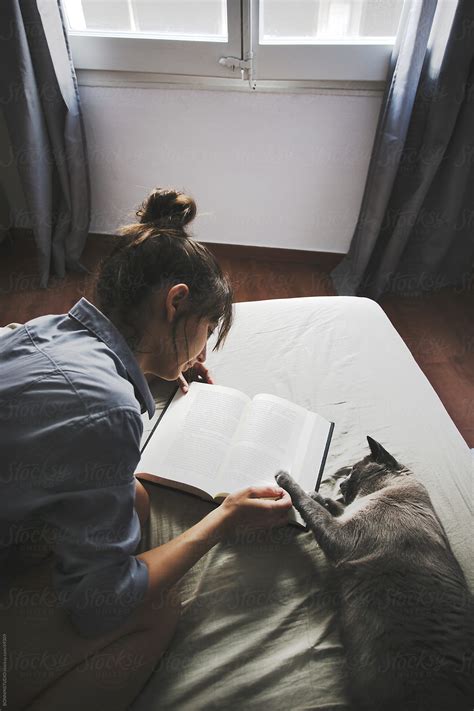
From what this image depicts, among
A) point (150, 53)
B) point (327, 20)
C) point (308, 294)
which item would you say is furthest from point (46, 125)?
point (308, 294)

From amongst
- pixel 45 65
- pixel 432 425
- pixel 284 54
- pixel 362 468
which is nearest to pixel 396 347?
pixel 432 425

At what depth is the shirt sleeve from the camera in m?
0.58

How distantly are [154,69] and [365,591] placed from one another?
206 cm

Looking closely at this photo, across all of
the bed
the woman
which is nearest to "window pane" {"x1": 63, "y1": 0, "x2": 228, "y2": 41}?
the bed

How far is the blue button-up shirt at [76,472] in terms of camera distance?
58 centimetres

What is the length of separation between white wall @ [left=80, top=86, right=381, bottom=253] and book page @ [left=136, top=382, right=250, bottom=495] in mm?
1066

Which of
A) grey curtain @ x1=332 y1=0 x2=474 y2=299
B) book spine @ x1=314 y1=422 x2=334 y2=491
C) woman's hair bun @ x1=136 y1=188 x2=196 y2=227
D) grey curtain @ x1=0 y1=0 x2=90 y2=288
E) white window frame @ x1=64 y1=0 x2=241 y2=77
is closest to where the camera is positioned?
woman's hair bun @ x1=136 y1=188 x2=196 y2=227

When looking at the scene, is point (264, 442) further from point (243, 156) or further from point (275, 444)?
point (243, 156)

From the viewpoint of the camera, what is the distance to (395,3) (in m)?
1.70

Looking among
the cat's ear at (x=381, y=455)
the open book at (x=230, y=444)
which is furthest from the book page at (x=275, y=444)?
the cat's ear at (x=381, y=455)

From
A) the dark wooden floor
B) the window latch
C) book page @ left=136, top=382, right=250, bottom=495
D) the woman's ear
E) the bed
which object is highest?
the window latch

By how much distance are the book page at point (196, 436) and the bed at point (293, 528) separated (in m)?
0.05

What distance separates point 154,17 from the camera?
1.82m

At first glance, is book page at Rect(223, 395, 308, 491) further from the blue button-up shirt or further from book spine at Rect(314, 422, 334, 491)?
the blue button-up shirt
